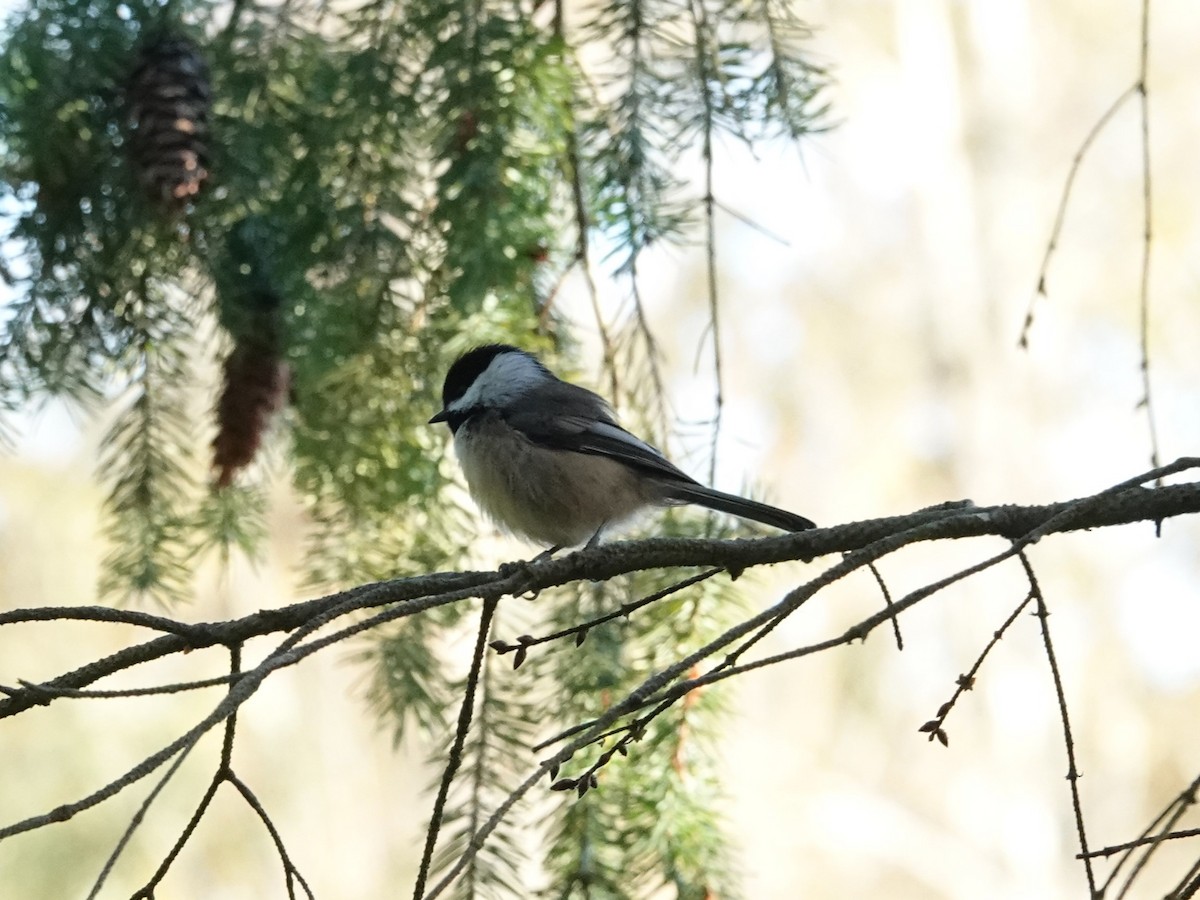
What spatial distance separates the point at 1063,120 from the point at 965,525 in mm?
7874

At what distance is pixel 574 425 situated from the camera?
199 centimetres

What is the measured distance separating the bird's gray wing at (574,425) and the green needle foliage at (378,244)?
19 centimetres

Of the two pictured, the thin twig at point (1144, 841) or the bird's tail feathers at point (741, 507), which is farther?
the bird's tail feathers at point (741, 507)

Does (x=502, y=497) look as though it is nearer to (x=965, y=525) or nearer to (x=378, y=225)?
(x=378, y=225)

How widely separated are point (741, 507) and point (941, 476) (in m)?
6.34

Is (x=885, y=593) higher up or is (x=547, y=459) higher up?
(x=547, y=459)

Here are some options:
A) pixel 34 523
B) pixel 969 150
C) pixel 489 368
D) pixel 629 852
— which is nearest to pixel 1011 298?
pixel 969 150

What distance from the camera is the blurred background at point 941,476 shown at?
6477 millimetres

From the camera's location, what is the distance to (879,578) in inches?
43.1

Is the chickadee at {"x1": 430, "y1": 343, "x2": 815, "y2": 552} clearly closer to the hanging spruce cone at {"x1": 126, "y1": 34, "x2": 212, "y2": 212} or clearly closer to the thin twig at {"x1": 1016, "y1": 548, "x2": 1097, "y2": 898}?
the hanging spruce cone at {"x1": 126, "y1": 34, "x2": 212, "y2": 212}

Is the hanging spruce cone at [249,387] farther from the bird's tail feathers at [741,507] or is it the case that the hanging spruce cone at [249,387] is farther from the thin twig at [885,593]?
the thin twig at [885,593]

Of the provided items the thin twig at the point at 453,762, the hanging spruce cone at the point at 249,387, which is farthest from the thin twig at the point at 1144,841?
the hanging spruce cone at the point at 249,387

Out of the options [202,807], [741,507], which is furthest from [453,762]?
[741,507]

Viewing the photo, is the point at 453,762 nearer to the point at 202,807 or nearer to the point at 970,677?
the point at 202,807
